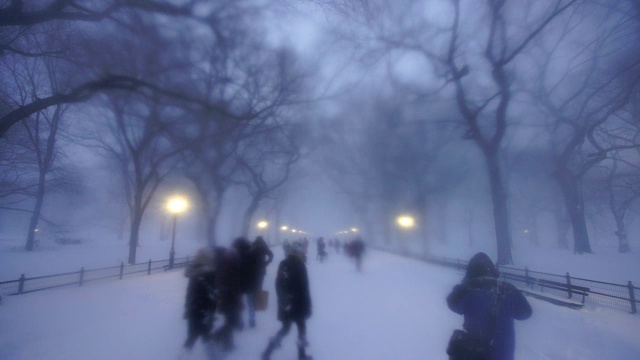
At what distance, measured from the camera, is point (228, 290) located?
6.43 meters

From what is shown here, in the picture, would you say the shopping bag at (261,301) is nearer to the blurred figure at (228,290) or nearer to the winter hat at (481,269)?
the blurred figure at (228,290)

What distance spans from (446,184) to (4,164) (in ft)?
111

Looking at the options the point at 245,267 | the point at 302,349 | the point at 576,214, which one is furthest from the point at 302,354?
the point at 576,214

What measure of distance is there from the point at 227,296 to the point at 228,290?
117 millimetres

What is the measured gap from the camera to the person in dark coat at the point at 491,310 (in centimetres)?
339

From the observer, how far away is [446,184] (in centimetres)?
3366

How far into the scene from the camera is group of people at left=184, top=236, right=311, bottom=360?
536 cm

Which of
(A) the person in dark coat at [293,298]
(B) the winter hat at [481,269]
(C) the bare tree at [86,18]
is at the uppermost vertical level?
(C) the bare tree at [86,18]

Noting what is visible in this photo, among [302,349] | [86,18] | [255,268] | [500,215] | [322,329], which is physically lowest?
[322,329]

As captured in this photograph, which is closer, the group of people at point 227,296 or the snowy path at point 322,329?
the group of people at point 227,296

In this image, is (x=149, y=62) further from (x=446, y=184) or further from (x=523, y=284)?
(x=446, y=184)

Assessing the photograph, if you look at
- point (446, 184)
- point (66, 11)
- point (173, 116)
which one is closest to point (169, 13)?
point (66, 11)

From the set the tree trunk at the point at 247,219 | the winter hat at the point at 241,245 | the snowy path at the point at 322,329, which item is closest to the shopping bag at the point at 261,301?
the snowy path at the point at 322,329

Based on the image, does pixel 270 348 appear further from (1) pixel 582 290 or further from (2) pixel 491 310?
(1) pixel 582 290
